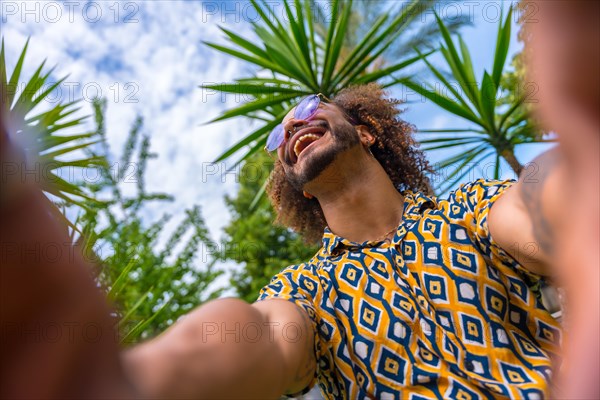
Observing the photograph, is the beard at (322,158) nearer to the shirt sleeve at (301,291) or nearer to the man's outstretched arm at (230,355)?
the shirt sleeve at (301,291)

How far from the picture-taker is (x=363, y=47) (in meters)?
4.44

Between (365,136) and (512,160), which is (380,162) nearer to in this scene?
(365,136)

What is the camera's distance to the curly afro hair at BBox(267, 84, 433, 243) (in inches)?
103

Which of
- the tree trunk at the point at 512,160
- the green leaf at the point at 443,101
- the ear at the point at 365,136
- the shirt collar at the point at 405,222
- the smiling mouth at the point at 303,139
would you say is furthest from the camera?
the green leaf at the point at 443,101

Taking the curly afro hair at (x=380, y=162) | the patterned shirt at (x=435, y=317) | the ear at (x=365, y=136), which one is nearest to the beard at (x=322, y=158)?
the ear at (x=365, y=136)

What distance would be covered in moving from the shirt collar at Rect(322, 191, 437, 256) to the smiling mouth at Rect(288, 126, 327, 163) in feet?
1.34

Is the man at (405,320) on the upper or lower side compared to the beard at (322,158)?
lower

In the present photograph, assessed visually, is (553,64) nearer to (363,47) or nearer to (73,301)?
(73,301)

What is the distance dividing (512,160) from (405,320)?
2747 mm

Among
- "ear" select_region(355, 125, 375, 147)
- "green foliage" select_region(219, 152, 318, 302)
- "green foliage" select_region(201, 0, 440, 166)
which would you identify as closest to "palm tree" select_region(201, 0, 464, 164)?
"green foliage" select_region(201, 0, 440, 166)

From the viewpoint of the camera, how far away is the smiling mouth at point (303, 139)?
75.5 inches

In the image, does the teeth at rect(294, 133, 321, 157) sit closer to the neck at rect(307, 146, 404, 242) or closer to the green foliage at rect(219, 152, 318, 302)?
the neck at rect(307, 146, 404, 242)

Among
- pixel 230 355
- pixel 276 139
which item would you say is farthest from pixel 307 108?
pixel 230 355

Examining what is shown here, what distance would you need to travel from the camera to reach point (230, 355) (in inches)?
35.0
